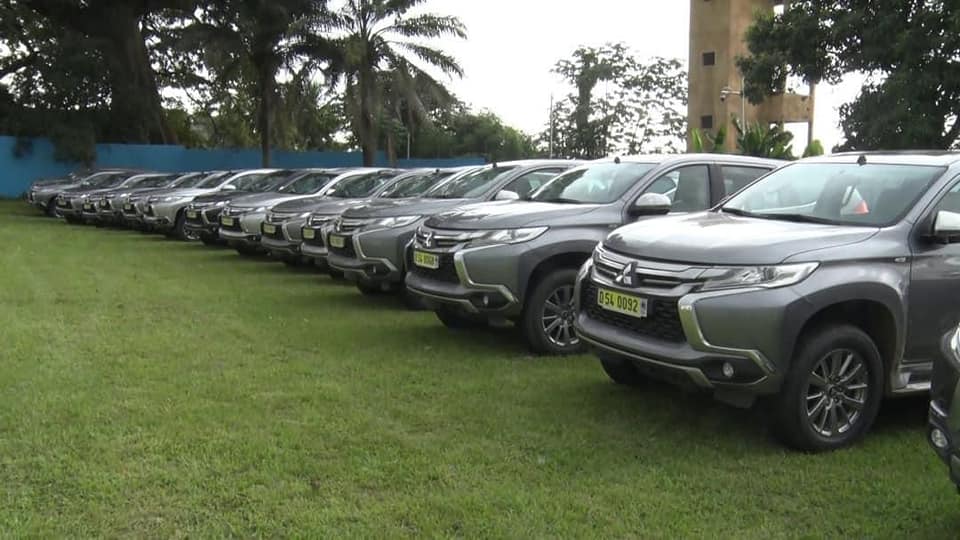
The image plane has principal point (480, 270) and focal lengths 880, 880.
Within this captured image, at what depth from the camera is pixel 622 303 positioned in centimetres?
511

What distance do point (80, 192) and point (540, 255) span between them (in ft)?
58.9

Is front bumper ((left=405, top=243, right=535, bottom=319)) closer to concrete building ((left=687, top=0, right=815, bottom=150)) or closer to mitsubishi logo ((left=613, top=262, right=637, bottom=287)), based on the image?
mitsubishi logo ((left=613, top=262, right=637, bottom=287))

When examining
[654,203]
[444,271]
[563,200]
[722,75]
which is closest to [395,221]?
[444,271]

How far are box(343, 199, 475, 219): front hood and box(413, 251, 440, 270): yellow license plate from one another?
1521 millimetres

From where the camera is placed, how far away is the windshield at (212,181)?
18141mm

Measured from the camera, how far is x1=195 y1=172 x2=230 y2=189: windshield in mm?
18141

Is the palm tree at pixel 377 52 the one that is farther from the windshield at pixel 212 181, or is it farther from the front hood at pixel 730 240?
the front hood at pixel 730 240

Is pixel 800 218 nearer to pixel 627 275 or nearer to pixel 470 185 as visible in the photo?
pixel 627 275

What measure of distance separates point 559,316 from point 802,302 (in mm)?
2777

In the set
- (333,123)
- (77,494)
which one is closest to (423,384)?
(77,494)

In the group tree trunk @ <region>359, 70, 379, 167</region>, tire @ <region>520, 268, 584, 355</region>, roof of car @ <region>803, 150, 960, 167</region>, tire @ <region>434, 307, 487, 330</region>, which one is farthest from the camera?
tree trunk @ <region>359, 70, 379, 167</region>

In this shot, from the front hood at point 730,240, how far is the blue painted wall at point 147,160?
28.5 m

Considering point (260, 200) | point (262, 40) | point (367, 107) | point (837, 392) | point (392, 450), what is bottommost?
point (392, 450)

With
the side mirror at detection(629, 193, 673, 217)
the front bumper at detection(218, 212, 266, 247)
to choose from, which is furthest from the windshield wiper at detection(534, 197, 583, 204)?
the front bumper at detection(218, 212, 266, 247)
